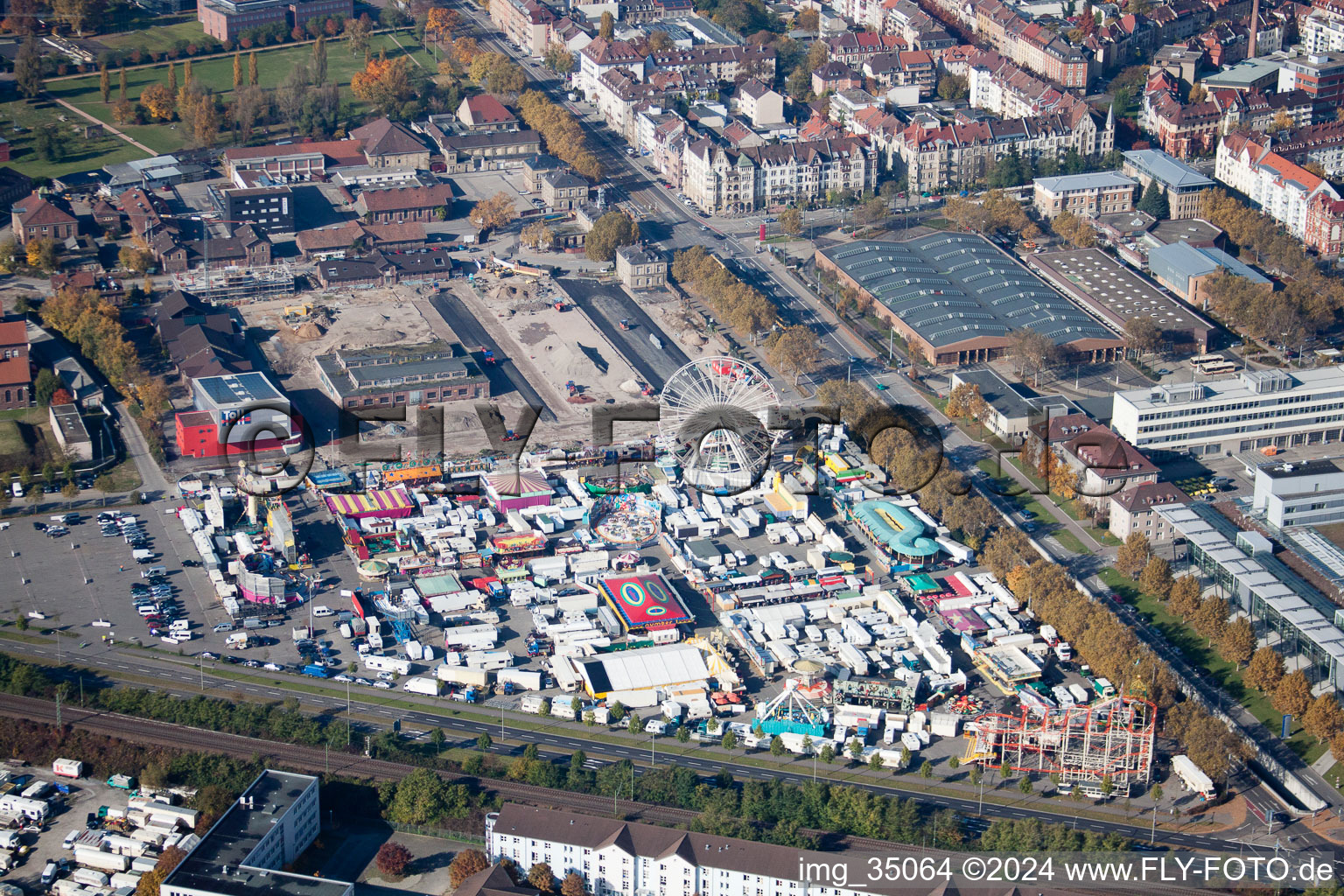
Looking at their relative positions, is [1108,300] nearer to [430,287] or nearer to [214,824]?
[430,287]

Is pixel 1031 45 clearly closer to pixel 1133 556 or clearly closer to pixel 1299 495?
pixel 1299 495

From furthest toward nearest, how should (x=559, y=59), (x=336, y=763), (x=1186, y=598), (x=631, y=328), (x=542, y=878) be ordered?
1. (x=559, y=59)
2. (x=631, y=328)
3. (x=1186, y=598)
4. (x=336, y=763)
5. (x=542, y=878)

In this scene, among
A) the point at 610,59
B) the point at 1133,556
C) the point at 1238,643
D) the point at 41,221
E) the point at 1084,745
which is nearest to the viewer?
the point at 1084,745

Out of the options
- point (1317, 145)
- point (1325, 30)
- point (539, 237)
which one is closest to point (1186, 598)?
point (539, 237)

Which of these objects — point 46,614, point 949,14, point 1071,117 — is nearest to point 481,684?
point 46,614

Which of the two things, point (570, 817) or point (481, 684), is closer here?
point (570, 817)

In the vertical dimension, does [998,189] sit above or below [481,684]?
above
